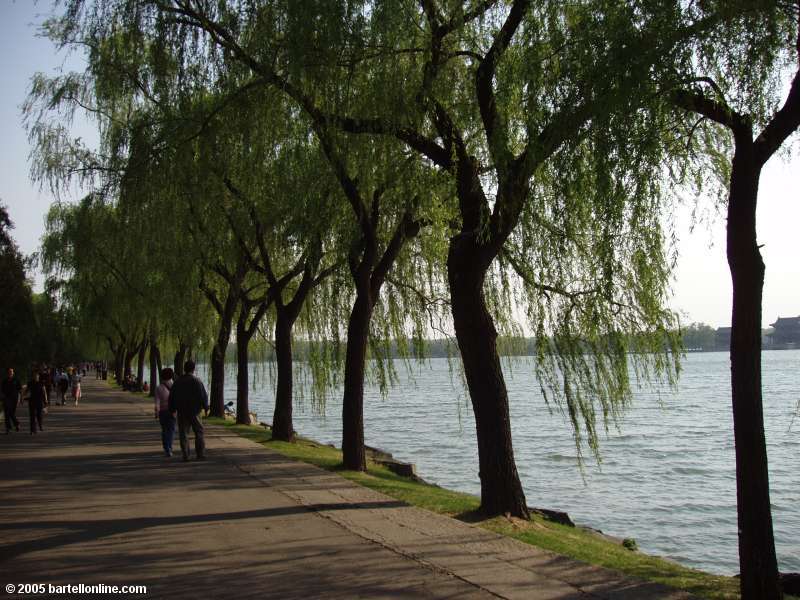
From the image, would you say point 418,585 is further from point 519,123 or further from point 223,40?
point 223,40

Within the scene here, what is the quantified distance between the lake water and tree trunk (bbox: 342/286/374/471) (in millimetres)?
2109

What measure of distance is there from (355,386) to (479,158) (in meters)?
4.60

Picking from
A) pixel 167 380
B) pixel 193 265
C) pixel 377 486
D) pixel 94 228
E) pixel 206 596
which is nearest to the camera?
pixel 206 596

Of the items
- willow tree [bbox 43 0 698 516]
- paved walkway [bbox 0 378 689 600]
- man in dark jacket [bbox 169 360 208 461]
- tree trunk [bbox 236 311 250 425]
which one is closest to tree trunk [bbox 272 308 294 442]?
tree trunk [bbox 236 311 250 425]

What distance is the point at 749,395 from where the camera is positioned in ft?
21.1

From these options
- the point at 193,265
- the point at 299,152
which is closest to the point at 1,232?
the point at 193,265

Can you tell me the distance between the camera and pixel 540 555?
725 cm

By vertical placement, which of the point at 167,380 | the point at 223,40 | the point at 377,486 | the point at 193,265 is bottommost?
the point at 377,486

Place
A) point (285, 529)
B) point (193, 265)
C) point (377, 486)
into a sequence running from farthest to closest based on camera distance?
point (193, 265), point (377, 486), point (285, 529)

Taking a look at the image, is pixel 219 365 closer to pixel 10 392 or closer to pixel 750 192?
pixel 10 392

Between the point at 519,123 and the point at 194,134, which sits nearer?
the point at 519,123

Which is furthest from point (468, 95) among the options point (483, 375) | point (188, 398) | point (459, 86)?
point (188, 398)

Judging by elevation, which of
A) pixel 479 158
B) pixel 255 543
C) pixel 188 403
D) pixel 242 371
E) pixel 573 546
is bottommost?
pixel 573 546

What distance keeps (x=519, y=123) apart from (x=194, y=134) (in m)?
4.39
